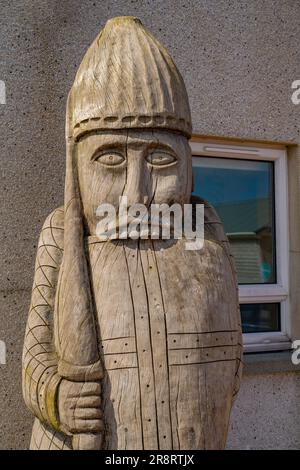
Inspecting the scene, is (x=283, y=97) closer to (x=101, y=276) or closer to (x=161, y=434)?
(x=101, y=276)

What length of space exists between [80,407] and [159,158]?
2.68 feet

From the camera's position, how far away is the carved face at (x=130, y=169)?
5.71 ft

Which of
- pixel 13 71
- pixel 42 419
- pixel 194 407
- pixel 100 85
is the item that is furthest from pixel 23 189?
pixel 194 407

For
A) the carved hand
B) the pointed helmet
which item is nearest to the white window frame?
the pointed helmet

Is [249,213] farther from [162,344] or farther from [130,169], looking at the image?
[162,344]

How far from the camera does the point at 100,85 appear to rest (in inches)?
68.6

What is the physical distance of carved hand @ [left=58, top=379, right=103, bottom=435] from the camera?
1.59 m

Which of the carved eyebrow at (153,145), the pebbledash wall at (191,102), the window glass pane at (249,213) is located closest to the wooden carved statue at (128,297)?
the carved eyebrow at (153,145)

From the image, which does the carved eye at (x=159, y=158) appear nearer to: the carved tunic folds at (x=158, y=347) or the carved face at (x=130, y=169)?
the carved face at (x=130, y=169)

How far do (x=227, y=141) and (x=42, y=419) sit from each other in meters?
1.87

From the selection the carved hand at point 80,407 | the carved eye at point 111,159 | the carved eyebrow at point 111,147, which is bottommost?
the carved hand at point 80,407

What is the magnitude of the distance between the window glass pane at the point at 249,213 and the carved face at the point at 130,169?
4.47 feet
